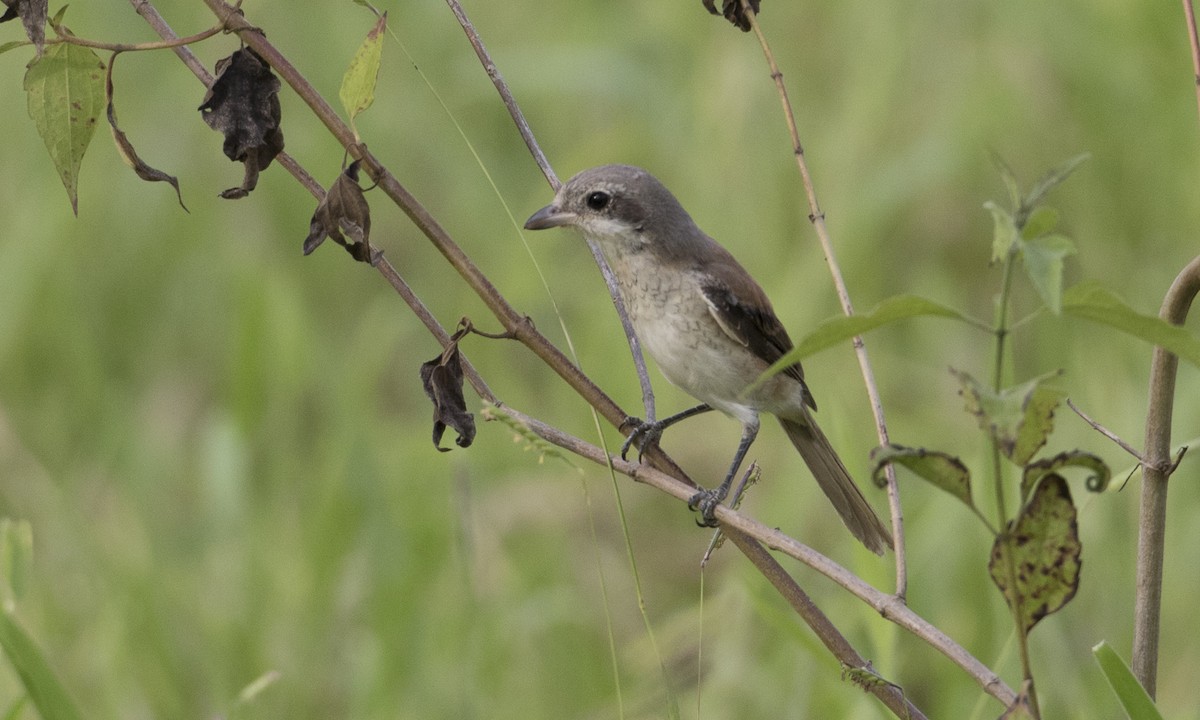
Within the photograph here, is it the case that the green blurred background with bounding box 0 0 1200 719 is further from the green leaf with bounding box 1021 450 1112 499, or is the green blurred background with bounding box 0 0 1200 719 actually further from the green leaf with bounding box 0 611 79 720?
the green leaf with bounding box 1021 450 1112 499

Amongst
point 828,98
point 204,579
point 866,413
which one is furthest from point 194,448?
point 828,98

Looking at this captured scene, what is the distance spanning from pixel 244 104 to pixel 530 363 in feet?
15.6

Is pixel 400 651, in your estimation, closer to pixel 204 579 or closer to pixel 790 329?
pixel 204 579

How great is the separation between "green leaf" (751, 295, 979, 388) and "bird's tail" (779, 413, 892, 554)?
163cm

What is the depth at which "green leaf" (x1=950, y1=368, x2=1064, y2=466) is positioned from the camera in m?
1.41

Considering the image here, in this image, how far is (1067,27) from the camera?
21.0 feet

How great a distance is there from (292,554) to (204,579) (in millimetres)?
300

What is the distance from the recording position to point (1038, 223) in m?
1.45

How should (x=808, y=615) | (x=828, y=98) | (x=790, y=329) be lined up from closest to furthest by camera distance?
1. (x=808, y=615)
2. (x=790, y=329)
3. (x=828, y=98)

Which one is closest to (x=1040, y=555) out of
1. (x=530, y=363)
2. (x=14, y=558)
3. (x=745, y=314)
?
(x=14, y=558)

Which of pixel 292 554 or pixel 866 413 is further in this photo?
pixel 866 413

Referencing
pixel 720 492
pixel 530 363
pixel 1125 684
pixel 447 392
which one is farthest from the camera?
pixel 530 363

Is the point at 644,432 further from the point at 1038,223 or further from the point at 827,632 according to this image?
the point at 1038,223

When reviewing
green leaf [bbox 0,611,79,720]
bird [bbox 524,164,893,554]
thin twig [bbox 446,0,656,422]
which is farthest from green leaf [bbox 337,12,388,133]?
bird [bbox 524,164,893,554]
